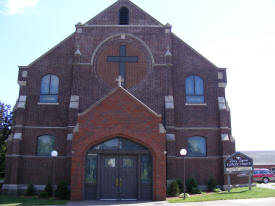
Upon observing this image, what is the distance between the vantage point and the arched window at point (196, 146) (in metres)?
23.5

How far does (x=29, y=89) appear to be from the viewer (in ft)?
79.2

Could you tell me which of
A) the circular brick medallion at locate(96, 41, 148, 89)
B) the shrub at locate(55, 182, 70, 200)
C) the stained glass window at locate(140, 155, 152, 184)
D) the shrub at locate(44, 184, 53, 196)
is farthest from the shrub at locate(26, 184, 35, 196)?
the circular brick medallion at locate(96, 41, 148, 89)

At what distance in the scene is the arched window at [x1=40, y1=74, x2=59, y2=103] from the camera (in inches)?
948

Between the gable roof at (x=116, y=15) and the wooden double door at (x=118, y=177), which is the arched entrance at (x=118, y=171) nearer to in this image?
the wooden double door at (x=118, y=177)

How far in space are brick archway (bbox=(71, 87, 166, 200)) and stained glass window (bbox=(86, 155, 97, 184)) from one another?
520 millimetres

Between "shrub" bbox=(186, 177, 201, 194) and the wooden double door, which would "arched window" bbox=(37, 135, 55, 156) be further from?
"shrub" bbox=(186, 177, 201, 194)

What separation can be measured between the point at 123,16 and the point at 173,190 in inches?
562

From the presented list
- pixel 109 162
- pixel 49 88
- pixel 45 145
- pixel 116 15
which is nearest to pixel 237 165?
pixel 109 162

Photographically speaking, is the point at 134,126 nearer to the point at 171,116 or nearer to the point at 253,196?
A: the point at 171,116

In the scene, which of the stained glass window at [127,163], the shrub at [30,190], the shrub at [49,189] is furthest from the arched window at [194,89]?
the shrub at [30,190]

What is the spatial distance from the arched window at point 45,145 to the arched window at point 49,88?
2812mm

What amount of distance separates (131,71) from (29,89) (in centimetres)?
794

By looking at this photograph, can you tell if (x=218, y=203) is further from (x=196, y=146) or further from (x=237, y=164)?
(x=196, y=146)

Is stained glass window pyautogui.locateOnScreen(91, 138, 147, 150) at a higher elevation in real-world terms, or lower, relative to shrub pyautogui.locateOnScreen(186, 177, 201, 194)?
higher
